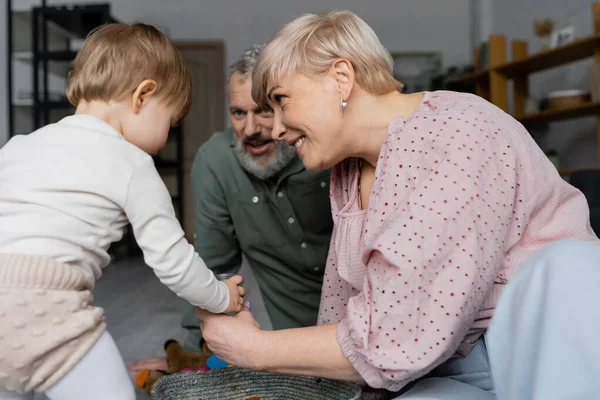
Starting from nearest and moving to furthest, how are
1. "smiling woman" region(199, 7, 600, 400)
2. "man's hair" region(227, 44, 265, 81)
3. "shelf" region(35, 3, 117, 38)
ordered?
"smiling woman" region(199, 7, 600, 400)
"man's hair" region(227, 44, 265, 81)
"shelf" region(35, 3, 117, 38)

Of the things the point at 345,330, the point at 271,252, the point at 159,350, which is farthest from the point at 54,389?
the point at 159,350

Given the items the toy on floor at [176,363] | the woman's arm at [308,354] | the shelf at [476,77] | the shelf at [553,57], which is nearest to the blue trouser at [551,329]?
the woman's arm at [308,354]

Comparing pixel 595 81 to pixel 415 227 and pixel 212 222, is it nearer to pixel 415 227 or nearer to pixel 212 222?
pixel 212 222

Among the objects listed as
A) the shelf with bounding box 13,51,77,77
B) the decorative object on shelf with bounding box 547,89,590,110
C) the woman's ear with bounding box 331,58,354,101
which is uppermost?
the shelf with bounding box 13,51,77,77

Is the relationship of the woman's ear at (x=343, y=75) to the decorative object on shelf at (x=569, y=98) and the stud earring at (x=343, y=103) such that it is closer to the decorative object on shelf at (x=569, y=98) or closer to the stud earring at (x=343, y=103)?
the stud earring at (x=343, y=103)

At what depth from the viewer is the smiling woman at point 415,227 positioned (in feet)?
3.01

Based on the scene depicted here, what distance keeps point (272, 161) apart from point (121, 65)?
81cm

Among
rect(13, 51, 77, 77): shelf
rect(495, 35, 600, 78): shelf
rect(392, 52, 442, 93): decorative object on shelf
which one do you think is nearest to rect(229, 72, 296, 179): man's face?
rect(495, 35, 600, 78): shelf

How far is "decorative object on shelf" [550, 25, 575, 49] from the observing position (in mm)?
4820

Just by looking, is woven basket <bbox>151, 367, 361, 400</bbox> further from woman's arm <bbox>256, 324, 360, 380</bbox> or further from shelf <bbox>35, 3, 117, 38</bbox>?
shelf <bbox>35, 3, 117, 38</bbox>

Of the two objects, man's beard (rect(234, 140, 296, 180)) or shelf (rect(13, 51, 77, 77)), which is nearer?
man's beard (rect(234, 140, 296, 180))

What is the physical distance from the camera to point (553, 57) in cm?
507

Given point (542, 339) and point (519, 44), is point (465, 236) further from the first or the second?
point (519, 44)

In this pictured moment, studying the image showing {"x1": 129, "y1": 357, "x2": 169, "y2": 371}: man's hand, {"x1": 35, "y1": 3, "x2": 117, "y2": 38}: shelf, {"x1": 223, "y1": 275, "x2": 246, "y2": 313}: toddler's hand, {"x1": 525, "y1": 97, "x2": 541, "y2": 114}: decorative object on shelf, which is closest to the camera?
{"x1": 223, "y1": 275, "x2": 246, "y2": 313}: toddler's hand
